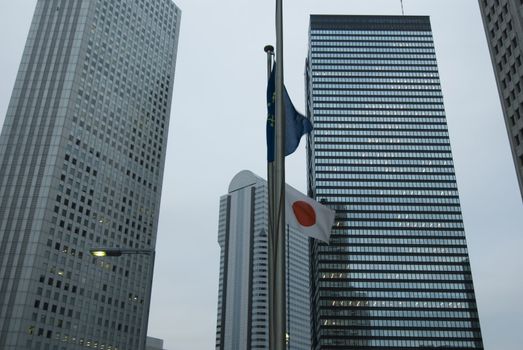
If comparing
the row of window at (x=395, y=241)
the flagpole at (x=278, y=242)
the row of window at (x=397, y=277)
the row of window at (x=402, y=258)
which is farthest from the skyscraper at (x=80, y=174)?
the flagpole at (x=278, y=242)

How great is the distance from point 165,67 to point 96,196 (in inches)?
2431

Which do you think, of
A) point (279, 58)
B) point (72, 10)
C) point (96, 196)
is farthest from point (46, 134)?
point (279, 58)

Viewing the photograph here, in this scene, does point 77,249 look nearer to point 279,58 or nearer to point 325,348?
point 325,348

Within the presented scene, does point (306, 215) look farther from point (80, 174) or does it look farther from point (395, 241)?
point (395, 241)

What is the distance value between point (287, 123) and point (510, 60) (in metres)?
72.0

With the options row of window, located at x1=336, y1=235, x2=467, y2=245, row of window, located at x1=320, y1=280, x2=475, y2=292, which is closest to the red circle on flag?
row of window, located at x1=320, y1=280, x2=475, y2=292

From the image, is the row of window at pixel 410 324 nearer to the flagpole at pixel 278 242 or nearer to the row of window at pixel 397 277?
the row of window at pixel 397 277

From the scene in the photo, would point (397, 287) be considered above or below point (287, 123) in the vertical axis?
above

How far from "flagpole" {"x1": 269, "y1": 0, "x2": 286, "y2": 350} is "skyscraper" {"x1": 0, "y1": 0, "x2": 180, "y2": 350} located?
103418mm

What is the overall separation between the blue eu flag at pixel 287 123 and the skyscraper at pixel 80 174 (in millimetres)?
101225

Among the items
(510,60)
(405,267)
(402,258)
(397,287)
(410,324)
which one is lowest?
(410,324)

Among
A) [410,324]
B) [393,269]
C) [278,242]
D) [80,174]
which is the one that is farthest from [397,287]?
[278,242]

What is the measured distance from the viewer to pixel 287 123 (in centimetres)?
1909

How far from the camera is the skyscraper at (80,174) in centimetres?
12550
